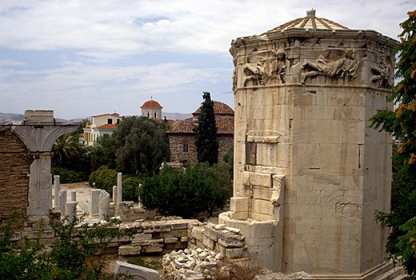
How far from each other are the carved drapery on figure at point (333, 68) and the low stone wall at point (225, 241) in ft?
10.9

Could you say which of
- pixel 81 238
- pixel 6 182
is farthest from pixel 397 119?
pixel 6 182

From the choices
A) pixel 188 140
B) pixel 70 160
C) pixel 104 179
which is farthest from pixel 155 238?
pixel 188 140

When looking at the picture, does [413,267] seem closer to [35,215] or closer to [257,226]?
[257,226]

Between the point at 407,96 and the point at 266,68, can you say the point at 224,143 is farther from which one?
the point at 407,96

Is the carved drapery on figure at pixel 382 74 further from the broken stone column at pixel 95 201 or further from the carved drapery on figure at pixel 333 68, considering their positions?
the broken stone column at pixel 95 201

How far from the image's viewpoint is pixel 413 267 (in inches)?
269

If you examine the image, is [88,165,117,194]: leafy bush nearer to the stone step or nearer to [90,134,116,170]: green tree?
[90,134,116,170]: green tree

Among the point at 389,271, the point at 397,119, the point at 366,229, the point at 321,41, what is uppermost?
the point at 321,41

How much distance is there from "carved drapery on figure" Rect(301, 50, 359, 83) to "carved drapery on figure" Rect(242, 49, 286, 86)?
1.48 feet

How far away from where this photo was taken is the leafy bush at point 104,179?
1409 inches

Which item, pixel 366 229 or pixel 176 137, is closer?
pixel 366 229

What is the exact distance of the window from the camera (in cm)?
1088

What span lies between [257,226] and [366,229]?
2.35 meters

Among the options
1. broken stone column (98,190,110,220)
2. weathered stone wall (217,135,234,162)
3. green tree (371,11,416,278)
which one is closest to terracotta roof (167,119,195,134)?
weathered stone wall (217,135,234,162)
